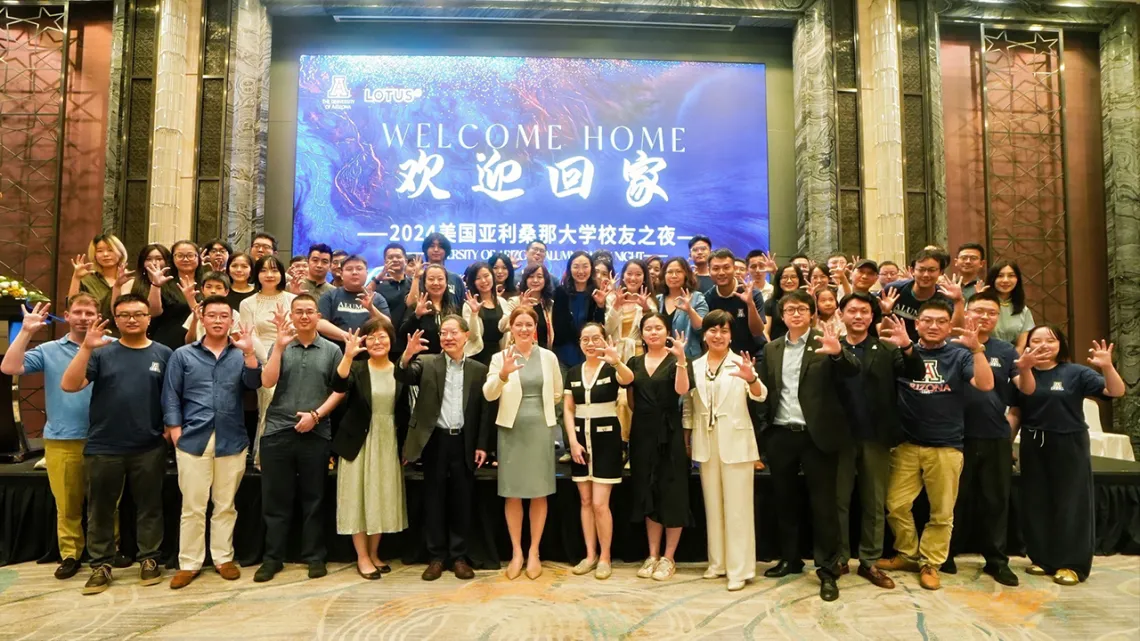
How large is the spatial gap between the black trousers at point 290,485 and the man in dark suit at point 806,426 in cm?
258

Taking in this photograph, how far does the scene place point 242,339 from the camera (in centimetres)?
372

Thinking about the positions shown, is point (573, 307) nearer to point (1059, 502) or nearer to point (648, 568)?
point (648, 568)

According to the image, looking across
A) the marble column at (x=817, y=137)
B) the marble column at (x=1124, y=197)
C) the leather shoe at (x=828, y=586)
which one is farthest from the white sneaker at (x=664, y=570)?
the marble column at (x=1124, y=197)

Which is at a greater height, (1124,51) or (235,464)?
(1124,51)

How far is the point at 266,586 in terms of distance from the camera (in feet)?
11.9

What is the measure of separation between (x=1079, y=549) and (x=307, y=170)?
24.1 ft

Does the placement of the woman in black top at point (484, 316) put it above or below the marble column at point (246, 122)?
below

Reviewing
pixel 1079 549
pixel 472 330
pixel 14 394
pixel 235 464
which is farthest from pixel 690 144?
pixel 14 394

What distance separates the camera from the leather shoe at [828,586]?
11.3 ft

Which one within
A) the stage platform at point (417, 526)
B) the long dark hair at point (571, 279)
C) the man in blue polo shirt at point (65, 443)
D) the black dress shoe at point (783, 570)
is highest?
the long dark hair at point (571, 279)

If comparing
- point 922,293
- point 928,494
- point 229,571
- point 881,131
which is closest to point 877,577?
point 928,494

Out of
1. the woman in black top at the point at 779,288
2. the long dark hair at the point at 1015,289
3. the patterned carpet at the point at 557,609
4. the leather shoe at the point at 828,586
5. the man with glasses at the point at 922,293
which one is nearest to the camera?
the patterned carpet at the point at 557,609

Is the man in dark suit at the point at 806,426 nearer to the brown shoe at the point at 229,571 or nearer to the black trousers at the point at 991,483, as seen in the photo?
the black trousers at the point at 991,483

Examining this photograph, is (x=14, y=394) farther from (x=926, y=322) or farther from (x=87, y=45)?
(x=926, y=322)
